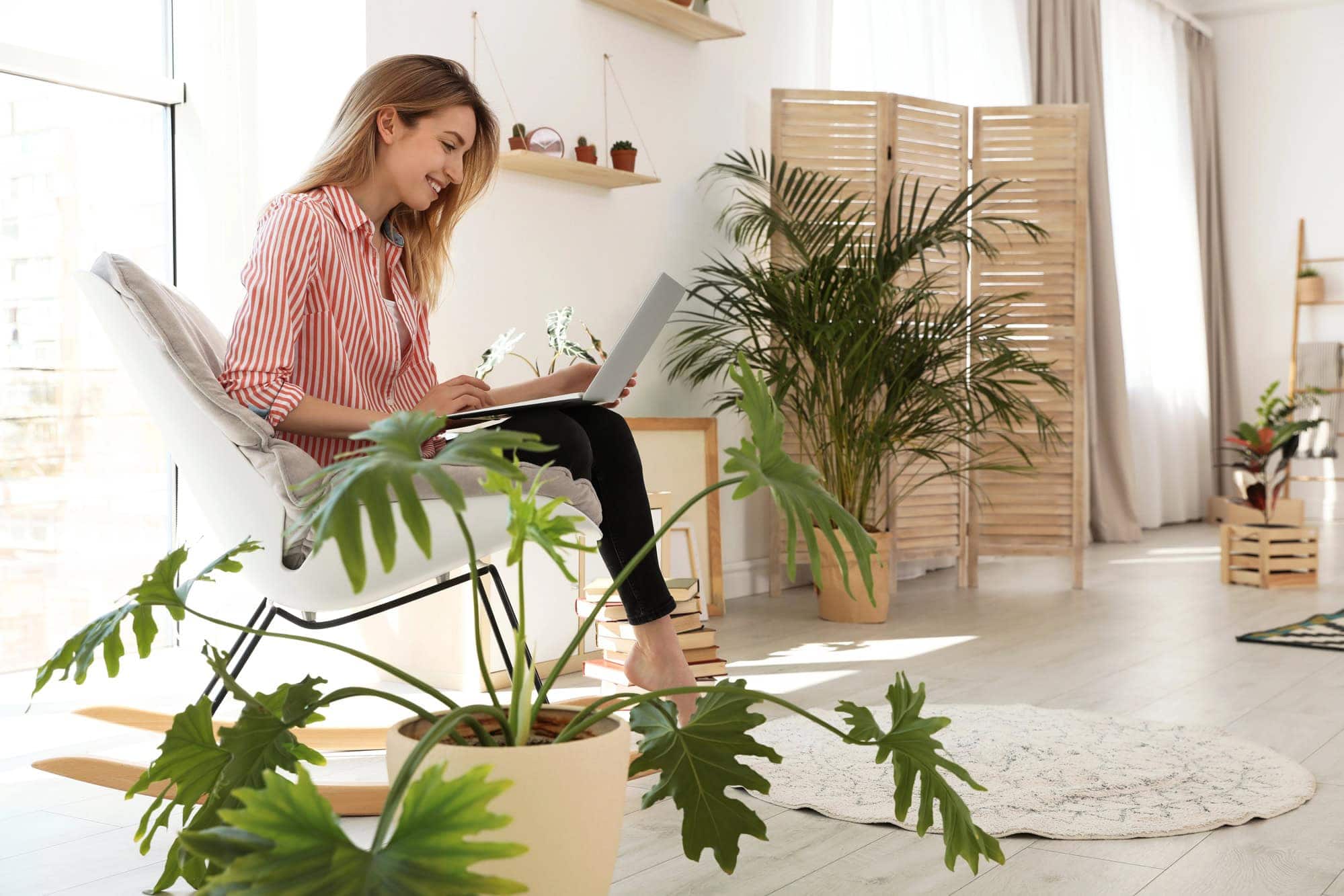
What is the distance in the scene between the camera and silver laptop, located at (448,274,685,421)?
5.43ft

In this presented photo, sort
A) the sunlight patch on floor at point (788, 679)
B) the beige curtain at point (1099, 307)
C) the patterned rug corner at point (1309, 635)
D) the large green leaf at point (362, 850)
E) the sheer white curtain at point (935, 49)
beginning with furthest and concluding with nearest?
the beige curtain at point (1099, 307), the sheer white curtain at point (935, 49), the patterned rug corner at point (1309, 635), the sunlight patch on floor at point (788, 679), the large green leaf at point (362, 850)

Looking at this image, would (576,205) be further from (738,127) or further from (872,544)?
(872,544)

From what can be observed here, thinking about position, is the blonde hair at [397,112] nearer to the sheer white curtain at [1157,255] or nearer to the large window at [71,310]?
the large window at [71,310]

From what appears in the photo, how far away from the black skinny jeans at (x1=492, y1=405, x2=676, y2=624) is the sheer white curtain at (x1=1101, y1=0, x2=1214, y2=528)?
203 inches

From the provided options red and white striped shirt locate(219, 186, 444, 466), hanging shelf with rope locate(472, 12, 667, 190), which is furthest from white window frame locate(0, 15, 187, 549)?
red and white striped shirt locate(219, 186, 444, 466)

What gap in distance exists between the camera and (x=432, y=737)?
0.91 meters

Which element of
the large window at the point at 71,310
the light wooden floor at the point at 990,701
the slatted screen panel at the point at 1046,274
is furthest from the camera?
the slatted screen panel at the point at 1046,274

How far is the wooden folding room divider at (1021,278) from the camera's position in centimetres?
442

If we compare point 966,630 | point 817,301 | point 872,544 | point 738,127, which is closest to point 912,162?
point 738,127

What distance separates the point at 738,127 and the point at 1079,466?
1.74 metres

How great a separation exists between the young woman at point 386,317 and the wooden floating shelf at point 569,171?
4.15 ft

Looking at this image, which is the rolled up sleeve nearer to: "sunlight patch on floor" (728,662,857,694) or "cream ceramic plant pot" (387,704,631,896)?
"cream ceramic plant pot" (387,704,631,896)

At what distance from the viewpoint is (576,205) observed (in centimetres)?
359

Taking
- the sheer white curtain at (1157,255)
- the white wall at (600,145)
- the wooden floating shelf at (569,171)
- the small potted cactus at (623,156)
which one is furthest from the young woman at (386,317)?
the sheer white curtain at (1157,255)
